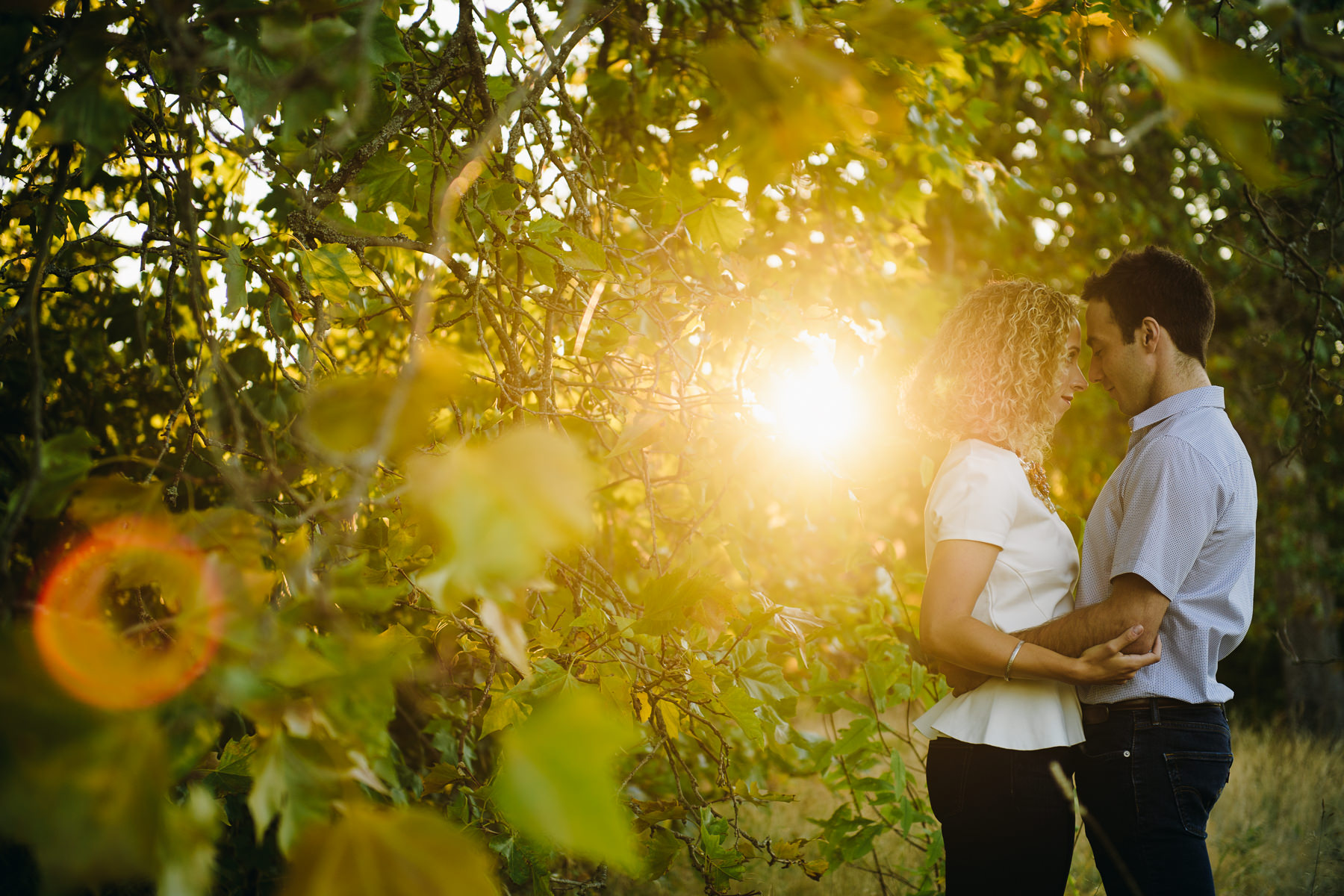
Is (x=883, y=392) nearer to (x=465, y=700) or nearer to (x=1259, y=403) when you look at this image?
(x=465, y=700)

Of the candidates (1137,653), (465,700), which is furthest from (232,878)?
(1137,653)

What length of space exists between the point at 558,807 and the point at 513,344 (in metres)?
1.09

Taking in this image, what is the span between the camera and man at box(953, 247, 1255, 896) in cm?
136

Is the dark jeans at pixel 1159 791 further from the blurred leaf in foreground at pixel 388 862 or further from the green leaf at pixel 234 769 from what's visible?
the green leaf at pixel 234 769

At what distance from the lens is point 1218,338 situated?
6.40 meters

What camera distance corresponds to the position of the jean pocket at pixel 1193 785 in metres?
1.37

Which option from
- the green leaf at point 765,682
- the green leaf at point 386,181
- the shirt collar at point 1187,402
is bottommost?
the green leaf at point 765,682

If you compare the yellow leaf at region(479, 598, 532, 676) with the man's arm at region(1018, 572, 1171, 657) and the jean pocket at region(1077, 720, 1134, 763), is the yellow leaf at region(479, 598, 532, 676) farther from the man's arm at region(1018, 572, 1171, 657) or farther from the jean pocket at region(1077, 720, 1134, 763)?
the jean pocket at region(1077, 720, 1134, 763)

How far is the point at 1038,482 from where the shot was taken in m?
1.63

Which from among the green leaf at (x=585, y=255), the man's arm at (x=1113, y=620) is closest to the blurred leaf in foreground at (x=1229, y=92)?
the green leaf at (x=585, y=255)

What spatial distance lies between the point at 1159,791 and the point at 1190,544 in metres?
0.45

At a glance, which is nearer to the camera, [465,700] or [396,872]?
[396,872]

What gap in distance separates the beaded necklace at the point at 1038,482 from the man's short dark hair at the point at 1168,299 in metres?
0.32

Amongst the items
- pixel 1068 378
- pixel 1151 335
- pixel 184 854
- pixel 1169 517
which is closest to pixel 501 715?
pixel 184 854
